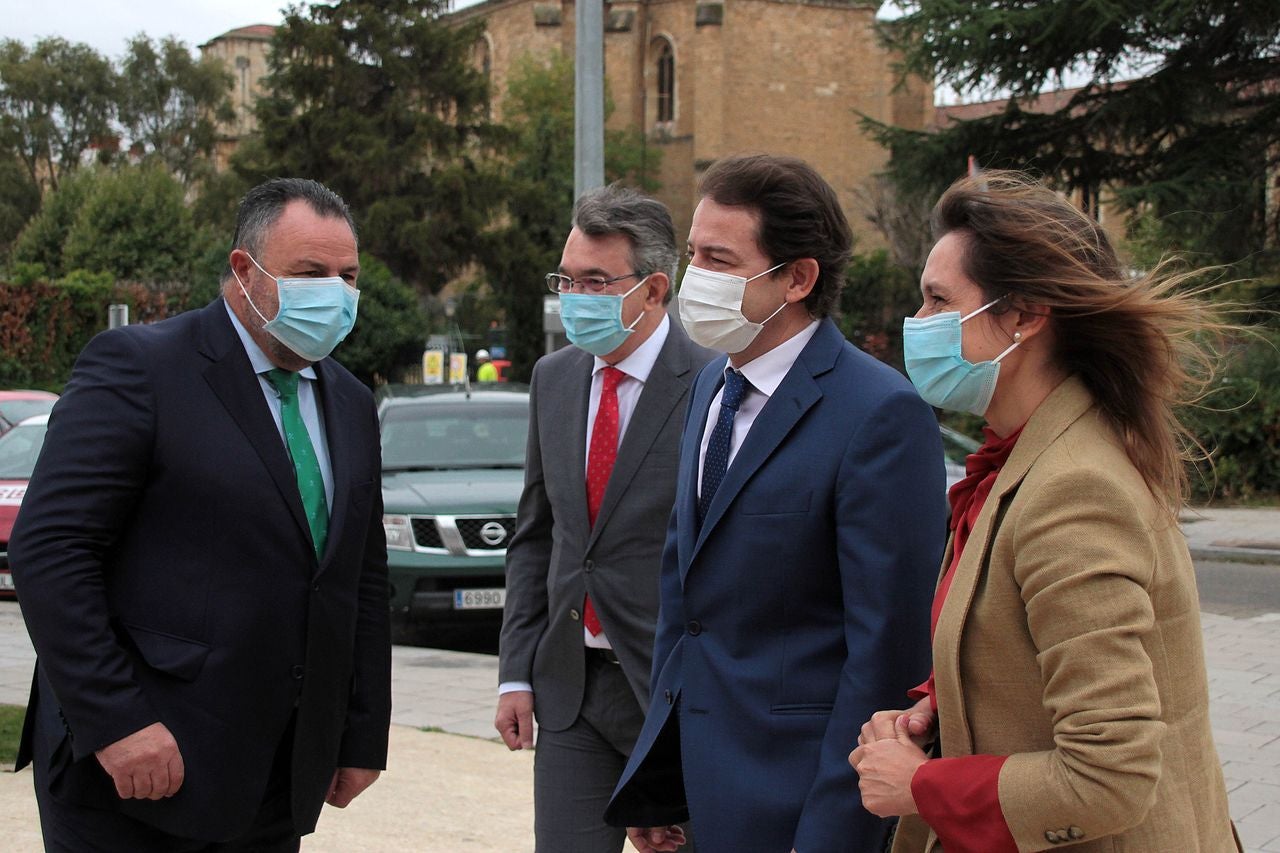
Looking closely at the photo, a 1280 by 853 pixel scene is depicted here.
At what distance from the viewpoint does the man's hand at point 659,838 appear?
3.29 meters

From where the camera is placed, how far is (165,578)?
3016 millimetres

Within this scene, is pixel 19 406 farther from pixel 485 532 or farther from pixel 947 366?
pixel 947 366

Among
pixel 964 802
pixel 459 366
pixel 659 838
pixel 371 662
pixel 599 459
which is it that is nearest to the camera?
pixel 964 802

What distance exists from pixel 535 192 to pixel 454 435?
38825mm

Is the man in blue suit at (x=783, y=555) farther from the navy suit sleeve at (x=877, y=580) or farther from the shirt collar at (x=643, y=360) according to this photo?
the shirt collar at (x=643, y=360)

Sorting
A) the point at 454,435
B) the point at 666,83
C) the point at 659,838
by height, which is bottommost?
the point at 454,435

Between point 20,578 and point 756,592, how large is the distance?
1503mm

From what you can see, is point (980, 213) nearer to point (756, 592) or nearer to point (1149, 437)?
point (1149, 437)

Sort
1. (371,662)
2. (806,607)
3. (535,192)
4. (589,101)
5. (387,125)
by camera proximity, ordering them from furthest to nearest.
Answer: (535,192), (387,125), (589,101), (371,662), (806,607)

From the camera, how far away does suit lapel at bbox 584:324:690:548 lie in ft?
12.1

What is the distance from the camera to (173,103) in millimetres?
66938

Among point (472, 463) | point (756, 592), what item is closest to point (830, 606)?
point (756, 592)

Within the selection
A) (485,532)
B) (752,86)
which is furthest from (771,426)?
(752,86)

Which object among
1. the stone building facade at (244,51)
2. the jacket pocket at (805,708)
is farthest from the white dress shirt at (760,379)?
the stone building facade at (244,51)
